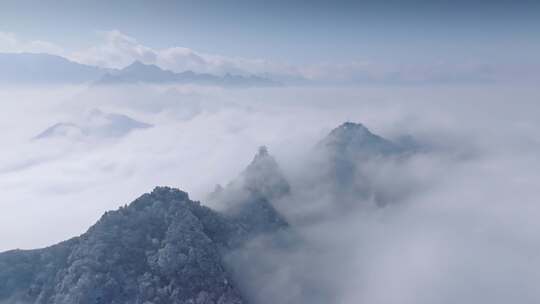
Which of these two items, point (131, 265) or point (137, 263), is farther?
point (137, 263)

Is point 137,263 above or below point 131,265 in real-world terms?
above

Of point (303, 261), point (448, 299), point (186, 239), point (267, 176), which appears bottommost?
point (448, 299)

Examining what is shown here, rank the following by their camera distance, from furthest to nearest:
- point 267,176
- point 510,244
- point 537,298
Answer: point 267,176, point 510,244, point 537,298

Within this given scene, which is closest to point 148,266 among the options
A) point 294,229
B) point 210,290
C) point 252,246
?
point 210,290

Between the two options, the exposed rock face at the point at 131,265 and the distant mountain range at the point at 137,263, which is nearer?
the exposed rock face at the point at 131,265

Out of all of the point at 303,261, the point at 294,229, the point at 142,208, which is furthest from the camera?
the point at 294,229

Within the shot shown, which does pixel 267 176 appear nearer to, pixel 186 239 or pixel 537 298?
pixel 186 239

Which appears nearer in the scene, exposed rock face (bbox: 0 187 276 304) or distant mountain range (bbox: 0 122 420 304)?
exposed rock face (bbox: 0 187 276 304)

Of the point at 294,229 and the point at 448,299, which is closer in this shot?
the point at 448,299
